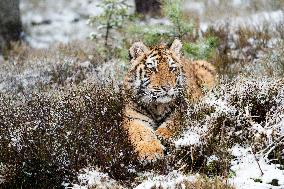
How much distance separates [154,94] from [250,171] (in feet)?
3.82

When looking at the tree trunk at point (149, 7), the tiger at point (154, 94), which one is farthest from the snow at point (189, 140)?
the tree trunk at point (149, 7)

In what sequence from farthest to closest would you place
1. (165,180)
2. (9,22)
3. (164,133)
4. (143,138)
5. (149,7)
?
(149,7) < (9,22) < (164,133) < (143,138) < (165,180)

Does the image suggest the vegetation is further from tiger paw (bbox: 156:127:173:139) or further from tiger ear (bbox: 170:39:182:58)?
tiger ear (bbox: 170:39:182:58)

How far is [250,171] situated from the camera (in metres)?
4.52

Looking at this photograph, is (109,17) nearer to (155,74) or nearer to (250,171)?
(155,74)

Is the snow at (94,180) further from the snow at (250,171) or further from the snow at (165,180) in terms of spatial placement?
the snow at (250,171)

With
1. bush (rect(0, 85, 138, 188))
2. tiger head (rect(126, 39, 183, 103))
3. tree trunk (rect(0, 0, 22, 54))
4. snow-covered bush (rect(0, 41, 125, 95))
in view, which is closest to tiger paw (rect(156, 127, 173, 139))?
tiger head (rect(126, 39, 183, 103))

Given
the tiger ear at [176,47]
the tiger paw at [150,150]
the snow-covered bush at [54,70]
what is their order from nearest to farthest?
the tiger paw at [150,150] → the tiger ear at [176,47] → the snow-covered bush at [54,70]

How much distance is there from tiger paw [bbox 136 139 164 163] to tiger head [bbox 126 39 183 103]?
47 centimetres

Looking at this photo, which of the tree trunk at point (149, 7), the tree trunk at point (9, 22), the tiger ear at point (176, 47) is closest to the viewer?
the tiger ear at point (176, 47)

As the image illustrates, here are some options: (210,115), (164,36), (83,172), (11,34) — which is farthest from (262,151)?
(11,34)

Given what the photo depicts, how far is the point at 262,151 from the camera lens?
181 inches

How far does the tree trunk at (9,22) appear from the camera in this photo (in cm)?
1128

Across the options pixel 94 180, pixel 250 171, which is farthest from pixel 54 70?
pixel 250 171
